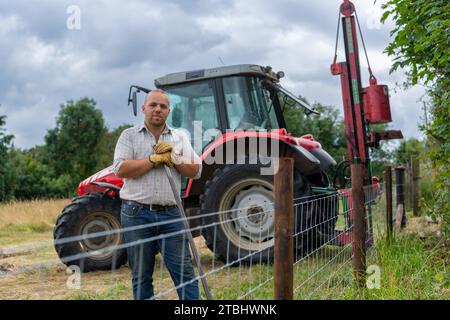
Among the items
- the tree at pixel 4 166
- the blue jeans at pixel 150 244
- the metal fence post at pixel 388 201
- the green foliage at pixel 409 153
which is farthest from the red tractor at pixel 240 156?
the tree at pixel 4 166

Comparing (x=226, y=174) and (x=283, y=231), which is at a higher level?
Answer: (x=226, y=174)

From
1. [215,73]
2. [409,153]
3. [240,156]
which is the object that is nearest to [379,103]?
[240,156]

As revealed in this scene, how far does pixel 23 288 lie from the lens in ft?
17.5

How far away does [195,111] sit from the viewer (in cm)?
641

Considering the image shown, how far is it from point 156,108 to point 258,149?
250 cm

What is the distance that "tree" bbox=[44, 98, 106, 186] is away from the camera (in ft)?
108

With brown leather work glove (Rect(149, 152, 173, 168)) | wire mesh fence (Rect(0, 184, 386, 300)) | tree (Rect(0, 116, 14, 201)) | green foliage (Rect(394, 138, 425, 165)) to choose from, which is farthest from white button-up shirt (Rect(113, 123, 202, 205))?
tree (Rect(0, 116, 14, 201))

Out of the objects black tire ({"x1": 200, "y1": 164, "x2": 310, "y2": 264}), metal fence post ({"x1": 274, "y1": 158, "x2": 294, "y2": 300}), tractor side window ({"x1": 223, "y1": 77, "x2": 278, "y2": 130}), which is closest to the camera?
metal fence post ({"x1": 274, "y1": 158, "x2": 294, "y2": 300})

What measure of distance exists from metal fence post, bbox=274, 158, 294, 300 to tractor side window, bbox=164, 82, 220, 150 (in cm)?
363

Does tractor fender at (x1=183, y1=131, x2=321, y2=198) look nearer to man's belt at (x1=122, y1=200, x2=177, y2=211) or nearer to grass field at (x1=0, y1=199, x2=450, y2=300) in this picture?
grass field at (x1=0, y1=199, x2=450, y2=300)

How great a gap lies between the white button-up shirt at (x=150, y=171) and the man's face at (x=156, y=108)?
0.09m

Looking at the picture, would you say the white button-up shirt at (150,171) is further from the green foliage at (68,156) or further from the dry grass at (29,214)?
the green foliage at (68,156)

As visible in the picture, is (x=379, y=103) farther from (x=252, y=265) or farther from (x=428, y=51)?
(x=252, y=265)
